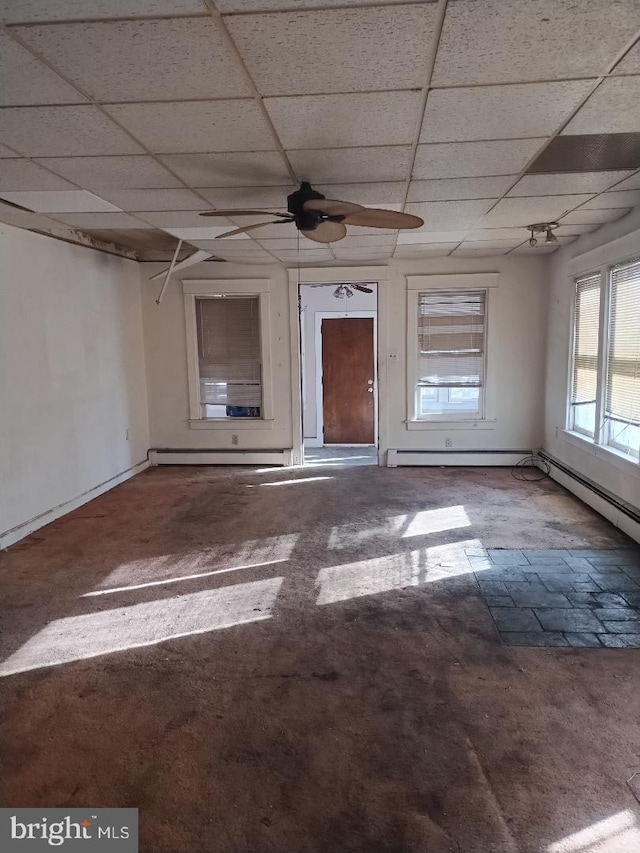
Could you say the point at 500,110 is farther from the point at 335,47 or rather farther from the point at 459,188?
the point at 459,188

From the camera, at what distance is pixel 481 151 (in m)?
2.87

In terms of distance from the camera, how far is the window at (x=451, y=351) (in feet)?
21.2

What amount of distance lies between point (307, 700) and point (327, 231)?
8.63 ft

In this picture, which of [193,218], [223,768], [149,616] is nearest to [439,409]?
[193,218]

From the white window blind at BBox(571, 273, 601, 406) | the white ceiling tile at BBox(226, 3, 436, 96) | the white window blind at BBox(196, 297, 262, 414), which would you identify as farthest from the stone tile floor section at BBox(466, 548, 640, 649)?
the white window blind at BBox(196, 297, 262, 414)

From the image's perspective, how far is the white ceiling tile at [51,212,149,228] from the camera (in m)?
4.16

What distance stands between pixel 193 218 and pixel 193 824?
3.95m

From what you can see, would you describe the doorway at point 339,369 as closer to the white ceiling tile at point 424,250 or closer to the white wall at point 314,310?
the white wall at point 314,310

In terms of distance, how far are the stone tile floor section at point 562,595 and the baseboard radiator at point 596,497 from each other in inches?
11.4

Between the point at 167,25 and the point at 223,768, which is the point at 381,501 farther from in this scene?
the point at 167,25

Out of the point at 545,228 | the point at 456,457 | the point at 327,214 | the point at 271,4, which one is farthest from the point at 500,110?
the point at 456,457

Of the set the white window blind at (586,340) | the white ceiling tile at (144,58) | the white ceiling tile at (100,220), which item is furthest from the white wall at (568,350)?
the white ceiling tile at (100,220)

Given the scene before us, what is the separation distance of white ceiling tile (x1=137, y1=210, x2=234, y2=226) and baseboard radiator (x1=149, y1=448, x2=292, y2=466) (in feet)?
9.77

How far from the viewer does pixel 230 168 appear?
3.08m
